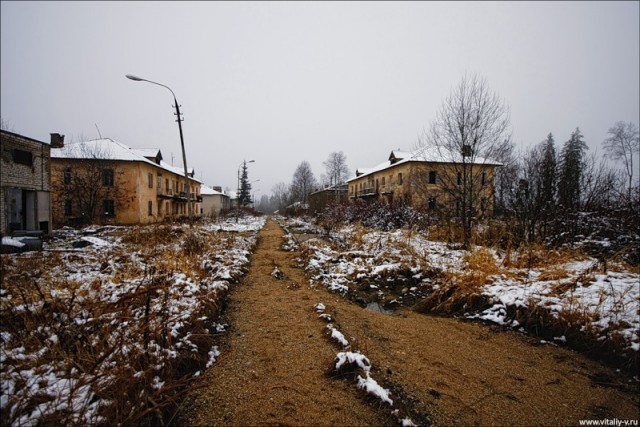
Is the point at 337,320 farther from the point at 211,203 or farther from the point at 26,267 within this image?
the point at 211,203

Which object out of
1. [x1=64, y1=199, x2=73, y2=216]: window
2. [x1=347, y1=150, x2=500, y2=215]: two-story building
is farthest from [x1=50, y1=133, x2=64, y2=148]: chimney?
[x1=347, y1=150, x2=500, y2=215]: two-story building

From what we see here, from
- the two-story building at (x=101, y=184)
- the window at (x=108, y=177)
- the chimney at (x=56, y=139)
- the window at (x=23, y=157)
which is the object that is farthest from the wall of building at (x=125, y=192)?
the window at (x=23, y=157)

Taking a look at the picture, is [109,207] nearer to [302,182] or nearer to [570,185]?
[570,185]

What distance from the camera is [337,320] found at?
5.13m

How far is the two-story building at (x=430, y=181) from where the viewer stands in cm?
1188

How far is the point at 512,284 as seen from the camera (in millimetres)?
5688

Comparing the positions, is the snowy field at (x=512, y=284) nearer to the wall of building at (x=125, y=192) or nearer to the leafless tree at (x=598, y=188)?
the leafless tree at (x=598, y=188)

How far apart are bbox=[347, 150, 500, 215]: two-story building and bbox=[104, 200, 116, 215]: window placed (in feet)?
84.9

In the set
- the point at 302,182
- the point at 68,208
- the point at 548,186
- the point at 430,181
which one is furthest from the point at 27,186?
the point at 302,182

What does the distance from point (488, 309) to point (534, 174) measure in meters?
7.59

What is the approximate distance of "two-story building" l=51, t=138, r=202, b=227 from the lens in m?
25.0

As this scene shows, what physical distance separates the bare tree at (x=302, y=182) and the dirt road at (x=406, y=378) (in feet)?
199

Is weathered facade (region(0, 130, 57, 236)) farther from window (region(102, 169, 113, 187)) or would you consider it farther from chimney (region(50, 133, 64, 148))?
chimney (region(50, 133, 64, 148))

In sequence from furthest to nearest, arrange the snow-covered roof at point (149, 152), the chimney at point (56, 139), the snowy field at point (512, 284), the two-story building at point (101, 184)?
the snow-covered roof at point (149, 152), the chimney at point (56, 139), the two-story building at point (101, 184), the snowy field at point (512, 284)
